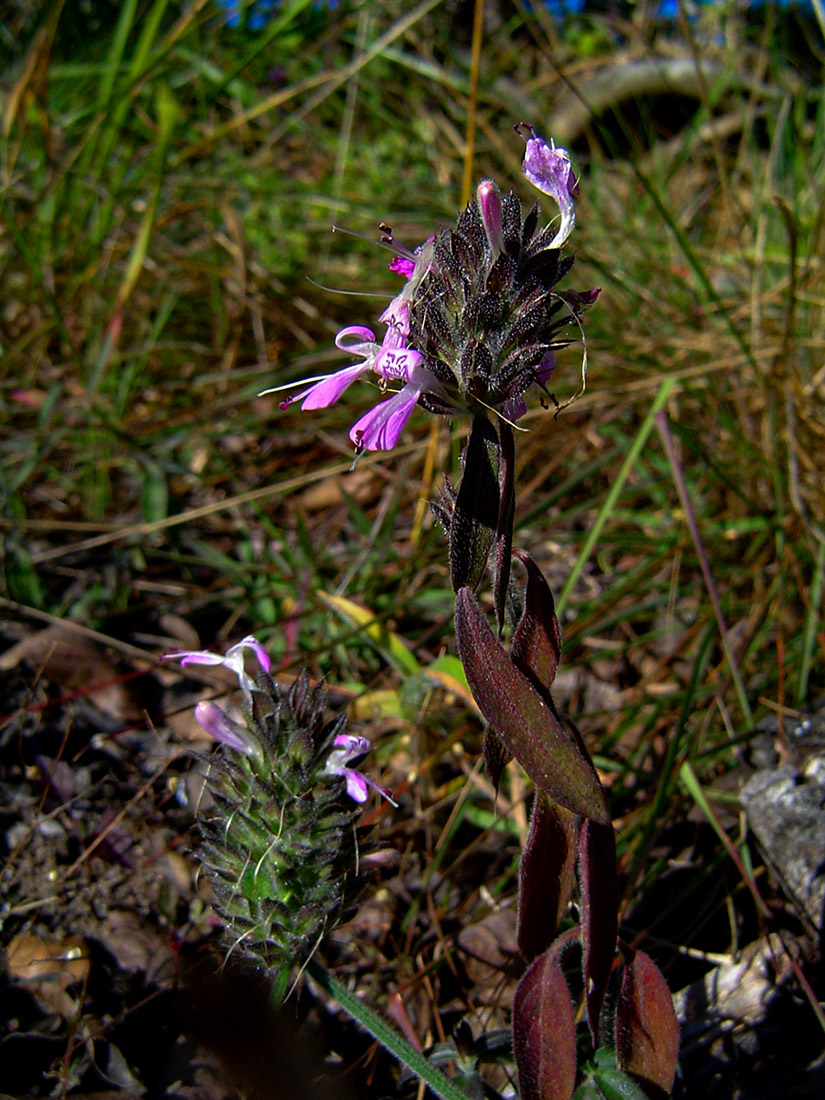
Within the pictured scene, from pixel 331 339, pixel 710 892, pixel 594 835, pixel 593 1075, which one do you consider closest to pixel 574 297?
pixel 594 835

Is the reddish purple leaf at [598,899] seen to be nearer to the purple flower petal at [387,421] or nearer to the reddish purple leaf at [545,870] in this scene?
the reddish purple leaf at [545,870]

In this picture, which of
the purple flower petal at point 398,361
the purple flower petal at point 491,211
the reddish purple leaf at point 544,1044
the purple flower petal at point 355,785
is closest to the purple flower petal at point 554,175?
the purple flower petal at point 491,211

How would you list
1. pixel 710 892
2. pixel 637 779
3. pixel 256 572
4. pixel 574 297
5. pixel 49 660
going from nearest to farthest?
pixel 574 297
pixel 710 892
pixel 637 779
pixel 49 660
pixel 256 572

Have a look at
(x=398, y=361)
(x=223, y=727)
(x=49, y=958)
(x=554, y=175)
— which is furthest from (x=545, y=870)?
(x=49, y=958)

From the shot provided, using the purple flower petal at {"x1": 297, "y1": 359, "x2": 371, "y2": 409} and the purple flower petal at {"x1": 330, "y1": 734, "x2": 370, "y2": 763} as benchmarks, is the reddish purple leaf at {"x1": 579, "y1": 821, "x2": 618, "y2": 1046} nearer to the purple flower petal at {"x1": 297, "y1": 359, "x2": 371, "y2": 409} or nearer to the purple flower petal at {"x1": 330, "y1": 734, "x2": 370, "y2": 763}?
the purple flower petal at {"x1": 330, "y1": 734, "x2": 370, "y2": 763}

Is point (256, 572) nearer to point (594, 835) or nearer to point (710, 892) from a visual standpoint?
point (710, 892)

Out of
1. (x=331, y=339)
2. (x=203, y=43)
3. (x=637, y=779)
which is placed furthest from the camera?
(x=203, y=43)
